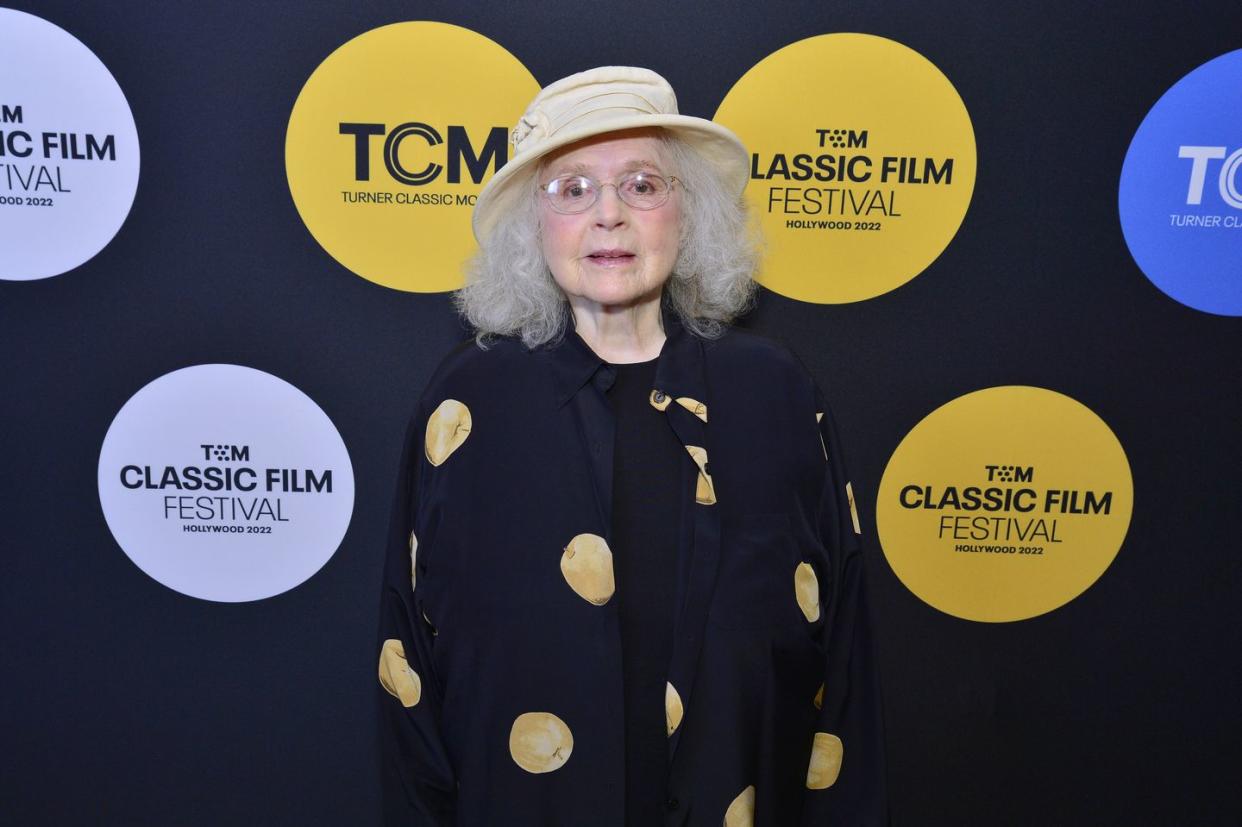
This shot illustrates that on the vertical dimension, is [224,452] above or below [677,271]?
below

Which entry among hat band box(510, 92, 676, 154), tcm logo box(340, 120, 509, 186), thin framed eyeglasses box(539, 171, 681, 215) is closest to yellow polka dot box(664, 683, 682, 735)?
thin framed eyeglasses box(539, 171, 681, 215)

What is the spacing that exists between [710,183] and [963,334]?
70 cm

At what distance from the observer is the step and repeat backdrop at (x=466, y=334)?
1.50 meters

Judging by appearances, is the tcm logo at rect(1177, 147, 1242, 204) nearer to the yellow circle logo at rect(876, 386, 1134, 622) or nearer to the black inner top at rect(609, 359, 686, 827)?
the yellow circle logo at rect(876, 386, 1134, 622)

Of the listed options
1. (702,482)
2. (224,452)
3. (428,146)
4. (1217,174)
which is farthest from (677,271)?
(1217,174)

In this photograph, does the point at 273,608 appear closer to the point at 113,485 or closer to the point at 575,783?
the point at 113,485

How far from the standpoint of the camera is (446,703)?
121 centimetres

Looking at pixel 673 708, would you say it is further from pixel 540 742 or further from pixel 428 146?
pixel 428 146

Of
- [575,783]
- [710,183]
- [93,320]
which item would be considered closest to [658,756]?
[575,783]

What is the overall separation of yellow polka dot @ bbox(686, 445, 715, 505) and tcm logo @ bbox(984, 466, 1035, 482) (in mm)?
834

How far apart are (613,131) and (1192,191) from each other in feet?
3.87

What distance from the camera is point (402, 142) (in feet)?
4.94

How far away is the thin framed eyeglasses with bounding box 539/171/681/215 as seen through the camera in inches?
43.1

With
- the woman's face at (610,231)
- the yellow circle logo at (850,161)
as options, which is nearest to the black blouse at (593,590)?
the woman's face at (610,231)
